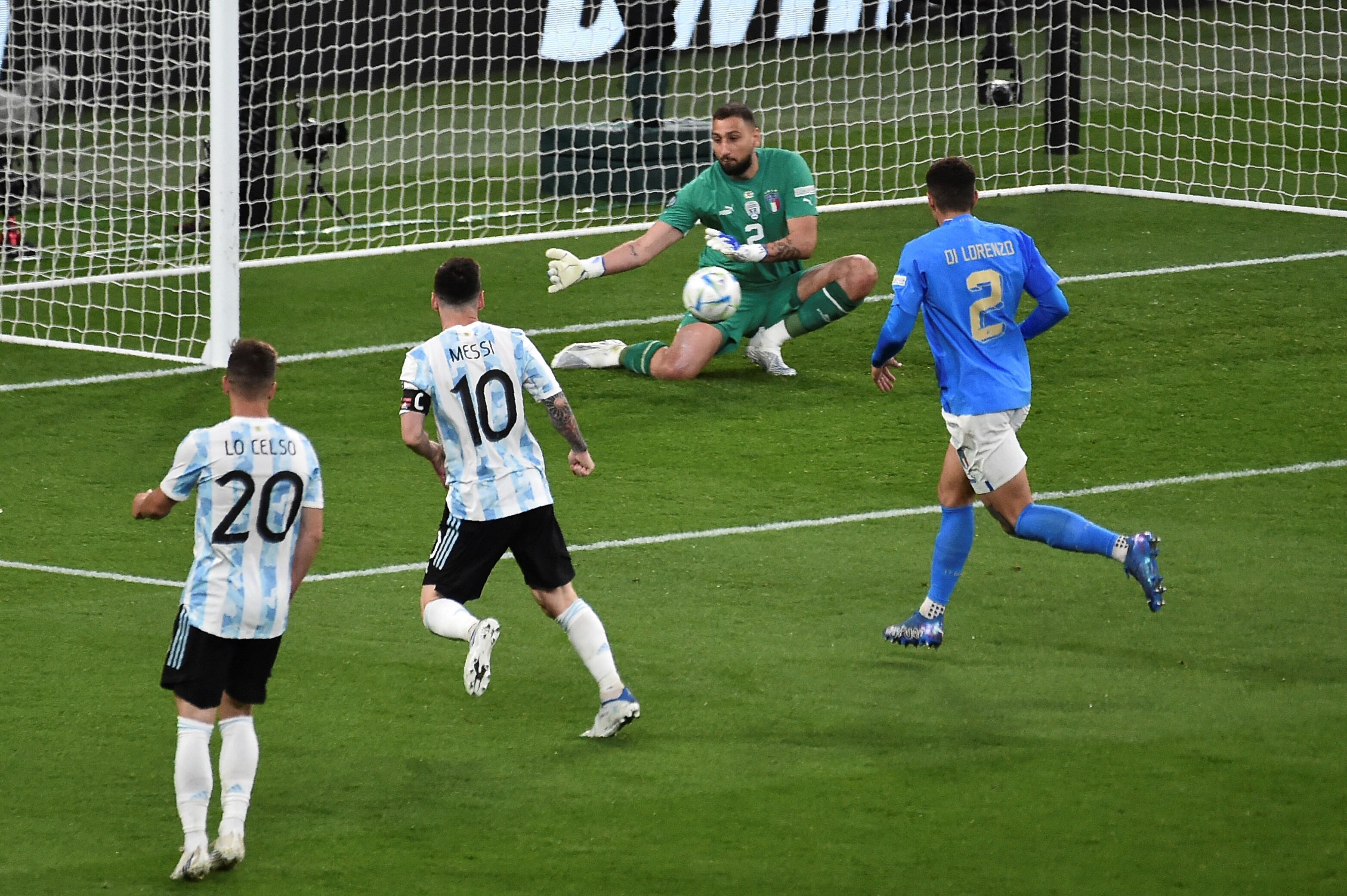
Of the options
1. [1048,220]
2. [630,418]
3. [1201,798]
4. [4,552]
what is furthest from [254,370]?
[1048,220]

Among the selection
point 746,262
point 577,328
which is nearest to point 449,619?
point 746,262

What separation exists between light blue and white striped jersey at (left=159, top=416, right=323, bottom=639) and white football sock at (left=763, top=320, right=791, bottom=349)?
544 cm

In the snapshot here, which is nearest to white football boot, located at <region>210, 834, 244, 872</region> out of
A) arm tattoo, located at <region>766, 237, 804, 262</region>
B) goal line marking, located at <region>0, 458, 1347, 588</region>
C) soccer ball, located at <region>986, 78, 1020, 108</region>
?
goal line marking, located at <region>0, 458, 1347, 588</region>

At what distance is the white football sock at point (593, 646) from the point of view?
5582 mm

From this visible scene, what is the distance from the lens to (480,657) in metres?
5.38

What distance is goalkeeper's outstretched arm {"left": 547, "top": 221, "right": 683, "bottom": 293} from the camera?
9180mm

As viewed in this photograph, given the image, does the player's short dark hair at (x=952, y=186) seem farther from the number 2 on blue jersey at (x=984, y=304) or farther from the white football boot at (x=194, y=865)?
the white football boot at (x=194, y=865)

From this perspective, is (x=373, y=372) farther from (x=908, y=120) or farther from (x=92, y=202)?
(x=908, y=120)

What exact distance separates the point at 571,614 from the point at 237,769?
3.90 feet

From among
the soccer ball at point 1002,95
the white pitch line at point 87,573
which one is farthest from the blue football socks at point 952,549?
the soccer ball at point 1002,95

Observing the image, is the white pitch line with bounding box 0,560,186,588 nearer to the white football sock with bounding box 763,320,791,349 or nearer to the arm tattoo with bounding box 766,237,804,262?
the arm tattoo with bounding box 766,237,804,262

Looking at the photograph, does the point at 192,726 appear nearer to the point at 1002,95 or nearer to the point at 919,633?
the point at 919,633

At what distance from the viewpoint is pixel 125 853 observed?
4875 millimetres

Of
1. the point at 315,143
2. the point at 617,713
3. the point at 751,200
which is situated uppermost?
the point at 315,143
